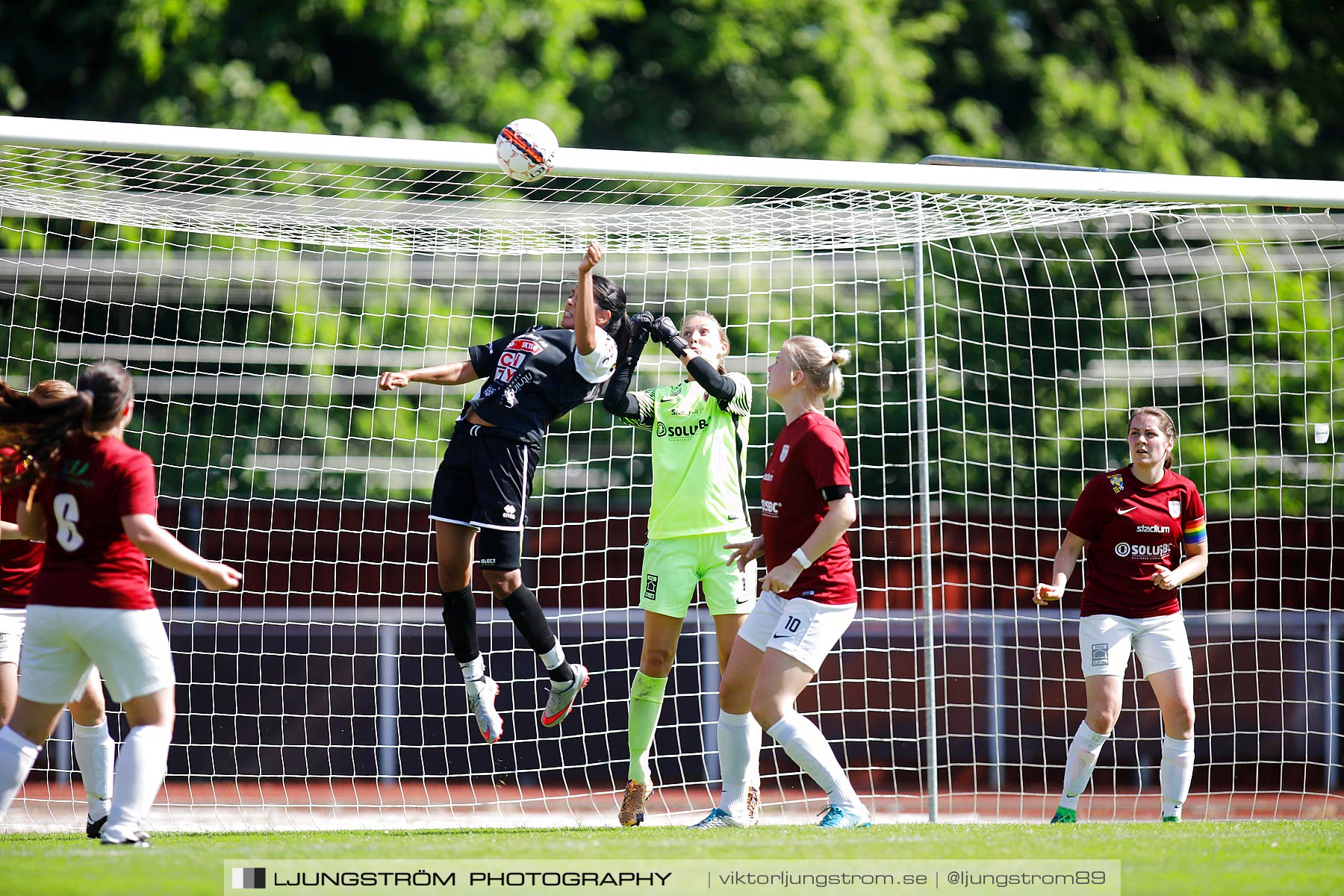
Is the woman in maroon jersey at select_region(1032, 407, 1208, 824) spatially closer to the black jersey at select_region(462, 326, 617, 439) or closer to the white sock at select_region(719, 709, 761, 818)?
the white sock at select_region(719, 709, 761, 818)

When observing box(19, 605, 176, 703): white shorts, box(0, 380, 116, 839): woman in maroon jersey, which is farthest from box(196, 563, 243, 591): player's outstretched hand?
box(0, 380, 116, 839): woman in maroon jersey

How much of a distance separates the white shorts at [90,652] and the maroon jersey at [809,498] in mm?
2379

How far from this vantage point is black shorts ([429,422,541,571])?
19.4ft

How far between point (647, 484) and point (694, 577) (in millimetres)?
3629

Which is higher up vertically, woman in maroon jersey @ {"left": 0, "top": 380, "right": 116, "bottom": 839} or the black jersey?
the black jersey

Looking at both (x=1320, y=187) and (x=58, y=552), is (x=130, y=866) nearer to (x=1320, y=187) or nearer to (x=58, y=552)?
(x=58, y=552)

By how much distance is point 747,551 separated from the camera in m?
5.49

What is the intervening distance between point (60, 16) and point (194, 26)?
196cm

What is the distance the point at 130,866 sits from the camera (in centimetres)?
420

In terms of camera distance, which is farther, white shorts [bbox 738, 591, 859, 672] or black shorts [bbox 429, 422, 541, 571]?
black shorts [bbox 429, 422, 541, 571]

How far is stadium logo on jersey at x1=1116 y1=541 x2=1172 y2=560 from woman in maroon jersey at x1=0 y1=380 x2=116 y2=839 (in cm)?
475

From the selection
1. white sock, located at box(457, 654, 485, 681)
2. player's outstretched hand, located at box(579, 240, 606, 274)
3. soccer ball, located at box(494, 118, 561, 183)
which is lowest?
white sock, located at box(457, 654, 485, 681)

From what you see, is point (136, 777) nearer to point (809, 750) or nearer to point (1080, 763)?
point (809, 750)

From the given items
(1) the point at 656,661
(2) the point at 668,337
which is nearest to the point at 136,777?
(1) the point at 656,661
